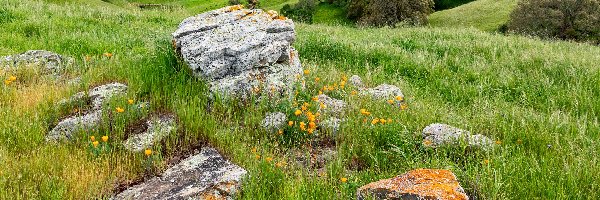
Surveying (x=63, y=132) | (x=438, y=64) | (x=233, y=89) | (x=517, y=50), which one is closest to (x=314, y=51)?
(x=438, y=64)

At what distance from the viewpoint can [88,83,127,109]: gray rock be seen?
229 inches

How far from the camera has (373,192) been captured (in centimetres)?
365

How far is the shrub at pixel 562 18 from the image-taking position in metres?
46.2

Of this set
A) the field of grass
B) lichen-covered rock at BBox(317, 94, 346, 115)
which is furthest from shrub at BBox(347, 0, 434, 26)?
lichen-covered rock at BBox(317, 94, 346, 115)

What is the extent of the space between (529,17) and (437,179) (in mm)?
48822

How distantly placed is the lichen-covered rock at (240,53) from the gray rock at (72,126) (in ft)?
5.22

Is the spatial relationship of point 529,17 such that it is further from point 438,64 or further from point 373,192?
point 373,192

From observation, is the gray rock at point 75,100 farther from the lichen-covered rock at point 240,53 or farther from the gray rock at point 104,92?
the lichen-covered rock at point 240,53

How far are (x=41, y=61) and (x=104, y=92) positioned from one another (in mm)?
2202

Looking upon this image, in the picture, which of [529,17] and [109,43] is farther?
[529,17]

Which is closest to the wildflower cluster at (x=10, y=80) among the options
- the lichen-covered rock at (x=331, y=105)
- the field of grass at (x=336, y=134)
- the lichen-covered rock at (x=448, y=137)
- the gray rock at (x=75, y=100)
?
the field of grass at (x=336, y=134)

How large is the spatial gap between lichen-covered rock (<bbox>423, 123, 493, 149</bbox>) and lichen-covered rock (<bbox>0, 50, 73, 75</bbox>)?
225 inches

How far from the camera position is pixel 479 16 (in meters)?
55.7

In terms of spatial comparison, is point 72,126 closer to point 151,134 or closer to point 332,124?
point 151,134
